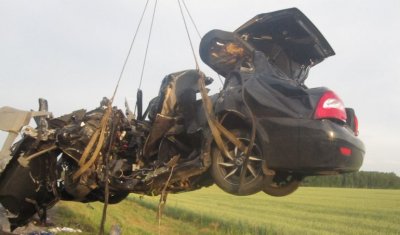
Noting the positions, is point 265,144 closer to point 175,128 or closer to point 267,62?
point 267,62

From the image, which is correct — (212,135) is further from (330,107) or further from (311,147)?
(330,107)

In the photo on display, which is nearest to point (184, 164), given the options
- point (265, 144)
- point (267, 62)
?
point (265, 144)

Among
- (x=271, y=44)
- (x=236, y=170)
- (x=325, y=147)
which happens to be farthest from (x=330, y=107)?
(x=271, y=44)

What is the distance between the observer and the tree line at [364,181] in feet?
220

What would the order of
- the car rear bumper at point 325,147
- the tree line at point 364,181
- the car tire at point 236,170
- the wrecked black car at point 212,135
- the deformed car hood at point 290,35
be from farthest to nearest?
the tree line at point 364,181 < the deformed car hood at point 290,35 < the car tire at point 236,170 < the wrecked black car at point 212,135 < the car rear bumper at point 325,147

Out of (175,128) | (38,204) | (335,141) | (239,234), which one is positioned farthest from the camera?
(239,234)

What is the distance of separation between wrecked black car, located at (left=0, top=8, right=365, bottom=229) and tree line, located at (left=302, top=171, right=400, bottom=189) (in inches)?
2518

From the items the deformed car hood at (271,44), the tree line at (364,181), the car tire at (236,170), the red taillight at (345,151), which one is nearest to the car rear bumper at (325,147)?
the red taillight at (345,151)

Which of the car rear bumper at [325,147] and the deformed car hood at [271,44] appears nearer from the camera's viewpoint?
the car rear bumper at [325,147]

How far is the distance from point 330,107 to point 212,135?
1023 mm

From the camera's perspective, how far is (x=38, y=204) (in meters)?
5.93

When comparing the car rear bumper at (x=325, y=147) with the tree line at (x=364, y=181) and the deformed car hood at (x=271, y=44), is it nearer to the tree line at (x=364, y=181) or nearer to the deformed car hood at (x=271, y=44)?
the deformed car hood at (x=271, y=44)

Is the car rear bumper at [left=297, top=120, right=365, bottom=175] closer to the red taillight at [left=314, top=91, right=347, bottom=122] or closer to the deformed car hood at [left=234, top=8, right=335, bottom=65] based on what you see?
the red taillight at [left=314, top=91, right=347, bottom=122]

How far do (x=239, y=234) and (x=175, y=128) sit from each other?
8.93m
